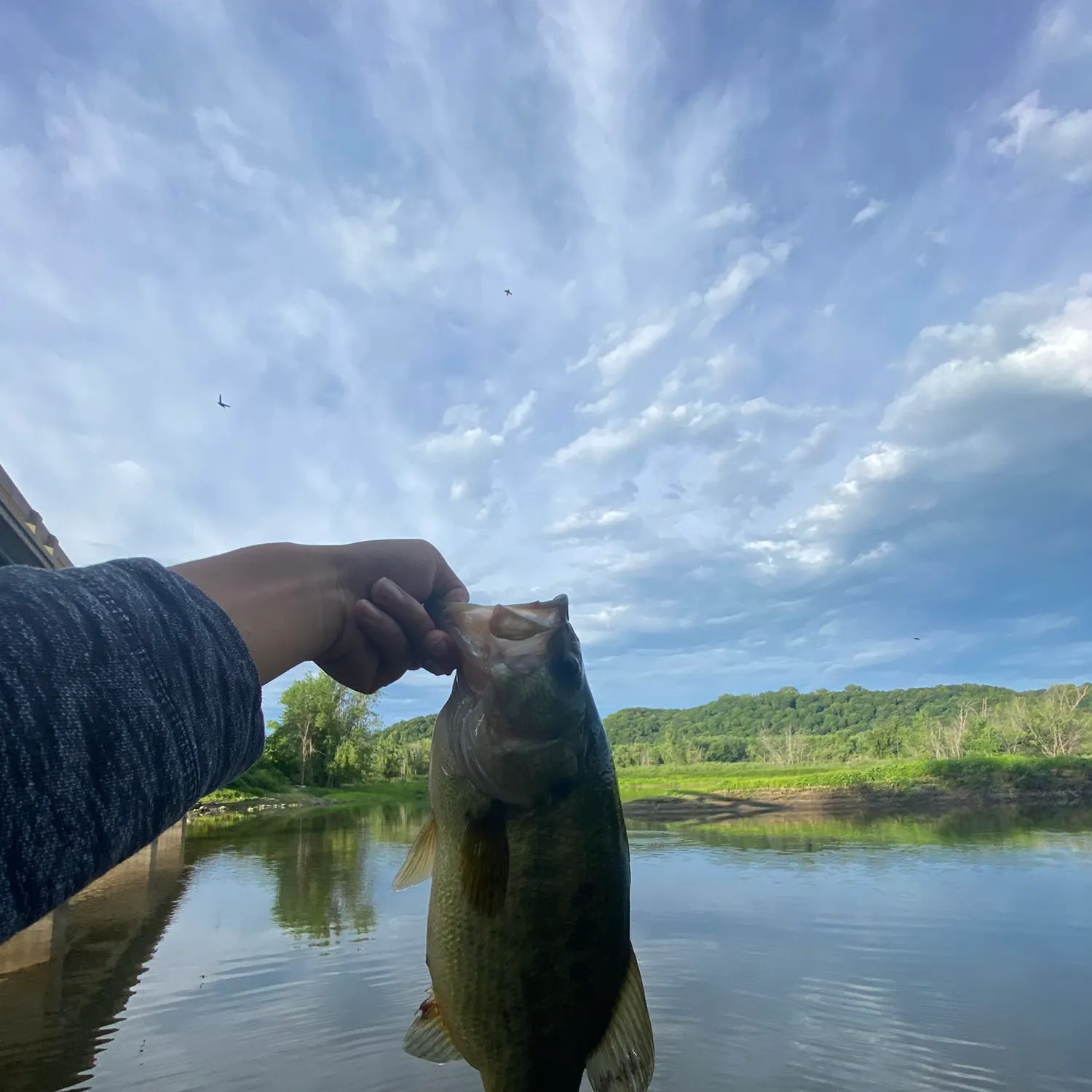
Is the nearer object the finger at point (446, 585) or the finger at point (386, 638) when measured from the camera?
the finger at point (386, 638)

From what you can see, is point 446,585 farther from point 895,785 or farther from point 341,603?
point 895,785

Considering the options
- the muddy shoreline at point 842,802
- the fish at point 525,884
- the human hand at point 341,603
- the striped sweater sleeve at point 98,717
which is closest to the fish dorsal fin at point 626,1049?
the fish at point 525,884

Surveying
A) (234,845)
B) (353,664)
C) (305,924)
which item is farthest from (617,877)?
(234,845)

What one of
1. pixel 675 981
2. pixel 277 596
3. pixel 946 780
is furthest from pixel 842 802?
pixel 277 596

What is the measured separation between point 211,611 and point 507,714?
4.38ft

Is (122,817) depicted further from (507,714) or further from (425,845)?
(425,845)

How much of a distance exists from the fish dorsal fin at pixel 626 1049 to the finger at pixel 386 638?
4.11ft

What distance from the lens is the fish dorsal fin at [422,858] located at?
280cm

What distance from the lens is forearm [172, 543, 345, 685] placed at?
5.94ft

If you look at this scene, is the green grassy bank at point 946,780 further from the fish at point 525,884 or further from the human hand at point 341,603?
the human hand at point 341,603

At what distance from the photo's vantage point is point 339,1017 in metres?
11.7

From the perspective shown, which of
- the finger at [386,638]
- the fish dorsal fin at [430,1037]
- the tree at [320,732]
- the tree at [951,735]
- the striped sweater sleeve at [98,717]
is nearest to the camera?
the striped sweater sleeve at [98,717]

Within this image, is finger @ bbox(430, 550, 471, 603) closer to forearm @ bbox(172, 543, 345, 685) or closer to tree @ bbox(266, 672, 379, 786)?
forearm @ bbox(172, 543, 345, 685)

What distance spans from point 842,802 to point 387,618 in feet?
202
